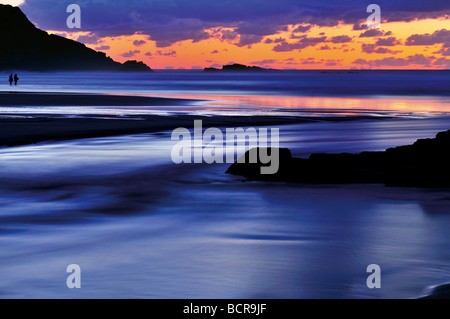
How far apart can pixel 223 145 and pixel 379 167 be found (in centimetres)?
697

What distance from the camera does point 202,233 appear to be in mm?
9477

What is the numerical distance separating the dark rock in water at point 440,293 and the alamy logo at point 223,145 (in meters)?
6.82

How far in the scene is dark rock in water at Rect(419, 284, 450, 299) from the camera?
634 cm

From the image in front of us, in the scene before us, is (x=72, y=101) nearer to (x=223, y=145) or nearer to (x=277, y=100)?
(x=277, y=100)

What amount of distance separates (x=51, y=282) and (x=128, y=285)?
82cm

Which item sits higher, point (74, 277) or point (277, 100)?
point (277, 100)

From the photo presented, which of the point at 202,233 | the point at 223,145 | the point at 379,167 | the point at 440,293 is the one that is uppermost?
the point at 223,145

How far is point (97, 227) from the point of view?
9.73m

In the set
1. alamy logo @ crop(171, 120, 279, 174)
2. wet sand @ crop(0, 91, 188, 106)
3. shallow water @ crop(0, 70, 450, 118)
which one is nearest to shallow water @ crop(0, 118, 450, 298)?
alamy logo @ crop(171, 120, 279, 174)

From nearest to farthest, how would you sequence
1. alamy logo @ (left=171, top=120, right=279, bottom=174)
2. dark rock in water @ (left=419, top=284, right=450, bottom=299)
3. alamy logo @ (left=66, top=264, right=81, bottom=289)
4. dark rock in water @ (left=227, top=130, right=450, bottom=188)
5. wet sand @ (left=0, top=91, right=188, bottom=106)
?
dark rock in water @ (left=419, top=284, right=450, bottom=299), alamy logo @ (left=66, top=264, right=81, bottom=289), dark rock in water @ (left=227, top=130, right=450, bottom=188), alamy logo @ (left=171, top=120, right=279, bottom=174), wet sand @ (left=0, top=91, right=188, bottom=106)

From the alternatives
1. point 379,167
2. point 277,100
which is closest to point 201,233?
point 379,167

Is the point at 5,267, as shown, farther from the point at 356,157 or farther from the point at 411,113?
the point at 411,113

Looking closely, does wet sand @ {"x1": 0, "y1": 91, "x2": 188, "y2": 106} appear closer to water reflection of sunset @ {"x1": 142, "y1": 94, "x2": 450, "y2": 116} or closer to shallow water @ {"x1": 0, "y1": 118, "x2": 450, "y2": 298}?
water reflection of sunset @ {"x1": 142, "y1": 94, "x2": 450, "y2": 116}

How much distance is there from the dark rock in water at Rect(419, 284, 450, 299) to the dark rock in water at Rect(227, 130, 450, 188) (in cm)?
646
